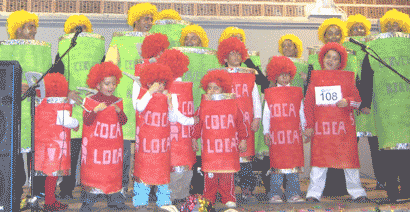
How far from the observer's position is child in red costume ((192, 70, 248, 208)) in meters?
2.88

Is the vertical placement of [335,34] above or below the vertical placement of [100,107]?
above

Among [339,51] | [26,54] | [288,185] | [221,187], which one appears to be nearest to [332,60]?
[339,51]

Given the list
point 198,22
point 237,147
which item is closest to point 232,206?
point 237,147

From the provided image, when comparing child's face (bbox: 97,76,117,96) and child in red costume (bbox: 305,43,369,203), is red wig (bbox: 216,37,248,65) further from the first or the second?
child's face (bbox: 97,76,117,96)

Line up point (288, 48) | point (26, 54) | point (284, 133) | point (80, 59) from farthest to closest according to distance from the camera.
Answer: point (288, 48) < point (80, 59) < point (26, 54) < point (284, 133)

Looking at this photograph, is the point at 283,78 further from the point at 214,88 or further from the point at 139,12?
the point at 139,12

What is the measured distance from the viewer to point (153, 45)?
3.09m

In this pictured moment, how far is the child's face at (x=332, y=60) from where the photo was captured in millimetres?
3193

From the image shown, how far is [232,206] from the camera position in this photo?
9.27 feet

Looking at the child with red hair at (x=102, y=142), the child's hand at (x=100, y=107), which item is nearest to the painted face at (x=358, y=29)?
the child with red hair at (x=102, y=142)

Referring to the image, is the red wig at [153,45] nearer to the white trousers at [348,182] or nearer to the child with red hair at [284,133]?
the child with red hair at [284,133]

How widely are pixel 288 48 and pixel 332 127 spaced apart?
1.13 metres

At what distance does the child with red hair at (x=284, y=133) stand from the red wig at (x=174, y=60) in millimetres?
861

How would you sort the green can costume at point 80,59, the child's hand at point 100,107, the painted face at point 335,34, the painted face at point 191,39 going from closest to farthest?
the child's hand at point 100,107 → the green can costume at point 80,59 → the painted face at point 191,39 → the painted face at point 335,34
